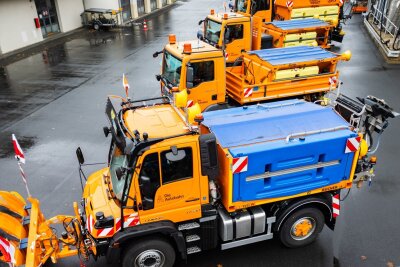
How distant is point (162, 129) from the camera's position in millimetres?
5094

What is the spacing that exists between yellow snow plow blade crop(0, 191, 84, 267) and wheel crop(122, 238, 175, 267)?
2.41ft

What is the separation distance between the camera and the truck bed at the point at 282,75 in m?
9.66

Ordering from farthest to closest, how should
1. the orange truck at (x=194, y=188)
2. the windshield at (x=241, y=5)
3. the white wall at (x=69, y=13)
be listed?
the white wall at (x=69, y=13)
the windshield at (x=241, y=5)
the orange truck at (x=194, y=188)

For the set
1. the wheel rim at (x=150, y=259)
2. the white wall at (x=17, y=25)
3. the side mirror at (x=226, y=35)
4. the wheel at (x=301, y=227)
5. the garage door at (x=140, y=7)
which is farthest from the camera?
the garage door at (x=140, y=7)

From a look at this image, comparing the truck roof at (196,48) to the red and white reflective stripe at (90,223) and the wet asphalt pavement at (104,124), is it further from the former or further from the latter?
the red and white reflective stripe at (90,223)

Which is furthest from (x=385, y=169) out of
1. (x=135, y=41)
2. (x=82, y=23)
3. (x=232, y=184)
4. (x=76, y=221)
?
(x=82, y=23)

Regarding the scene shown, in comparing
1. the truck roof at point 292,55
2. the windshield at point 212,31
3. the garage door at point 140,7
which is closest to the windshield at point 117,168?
the truck roof at point 292,55

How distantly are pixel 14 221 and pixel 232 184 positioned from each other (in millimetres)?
3411

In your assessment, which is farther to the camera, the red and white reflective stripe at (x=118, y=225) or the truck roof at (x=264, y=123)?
the truck roof at (x=264, y=123)

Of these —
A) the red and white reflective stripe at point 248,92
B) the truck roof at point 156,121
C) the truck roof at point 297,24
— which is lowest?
the red and white reflective stripe at point 248,92

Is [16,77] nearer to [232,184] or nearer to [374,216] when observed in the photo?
[232,184]

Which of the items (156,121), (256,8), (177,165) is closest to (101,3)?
(256,8)

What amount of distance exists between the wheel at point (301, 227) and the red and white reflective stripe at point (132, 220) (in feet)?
8.13

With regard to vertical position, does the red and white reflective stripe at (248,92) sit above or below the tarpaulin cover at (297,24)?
below
